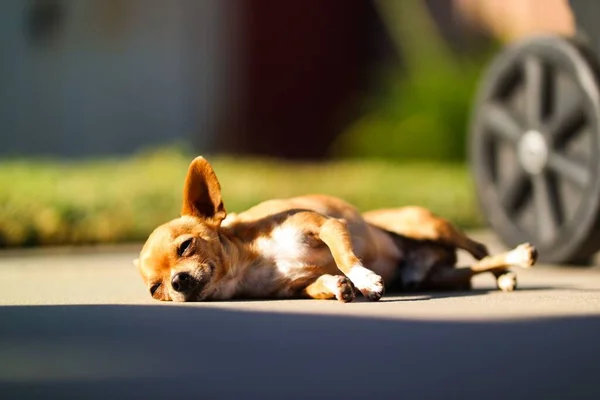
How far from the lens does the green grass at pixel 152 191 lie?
8.80 m

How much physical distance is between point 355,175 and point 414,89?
3.28 meters

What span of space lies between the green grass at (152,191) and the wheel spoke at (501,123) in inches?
60.7

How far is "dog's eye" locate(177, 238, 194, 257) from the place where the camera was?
505 centimetres

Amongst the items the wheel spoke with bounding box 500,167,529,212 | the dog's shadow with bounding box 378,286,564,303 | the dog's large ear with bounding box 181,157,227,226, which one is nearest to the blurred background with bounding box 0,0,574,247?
the wheel spoke with bounding box 500,167,529,212

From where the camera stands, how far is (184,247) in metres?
5.07

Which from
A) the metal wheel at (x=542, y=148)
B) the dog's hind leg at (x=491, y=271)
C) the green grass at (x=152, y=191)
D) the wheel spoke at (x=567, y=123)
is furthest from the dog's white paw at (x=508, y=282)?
the green grass at (x=152, y=191)

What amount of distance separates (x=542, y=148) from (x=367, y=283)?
229 centimetres

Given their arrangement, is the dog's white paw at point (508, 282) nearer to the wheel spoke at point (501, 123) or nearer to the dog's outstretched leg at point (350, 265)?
the dog's outstretched leg at point (350, 265)

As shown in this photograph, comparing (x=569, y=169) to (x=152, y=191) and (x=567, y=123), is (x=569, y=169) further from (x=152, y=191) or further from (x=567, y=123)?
(x=152, y=191)

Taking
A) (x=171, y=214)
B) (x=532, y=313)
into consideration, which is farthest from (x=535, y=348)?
(x=171, y=214)

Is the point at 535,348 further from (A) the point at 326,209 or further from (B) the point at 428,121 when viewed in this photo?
(B) the point at 428,121

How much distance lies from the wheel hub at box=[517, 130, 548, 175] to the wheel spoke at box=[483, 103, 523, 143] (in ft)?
0.29

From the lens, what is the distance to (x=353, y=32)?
16094 mm

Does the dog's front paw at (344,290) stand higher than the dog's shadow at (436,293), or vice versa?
the dog's front paw at (344,290)
